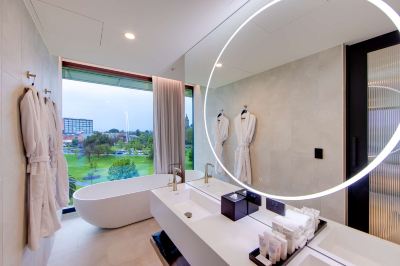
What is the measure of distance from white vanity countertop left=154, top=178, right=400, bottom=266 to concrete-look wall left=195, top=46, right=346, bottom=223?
94mm

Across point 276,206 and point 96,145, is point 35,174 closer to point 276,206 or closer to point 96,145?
point 276,206

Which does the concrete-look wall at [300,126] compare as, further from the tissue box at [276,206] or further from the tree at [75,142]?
the tree at [75,142]

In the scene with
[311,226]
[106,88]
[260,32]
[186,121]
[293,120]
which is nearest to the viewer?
[311,226]

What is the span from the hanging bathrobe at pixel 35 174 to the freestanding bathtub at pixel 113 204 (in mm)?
947

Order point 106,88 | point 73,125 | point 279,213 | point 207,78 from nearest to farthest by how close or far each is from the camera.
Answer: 1. point 279,213
2. point 207,78
3. point 73,125
4. point 106,88

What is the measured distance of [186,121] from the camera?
7.28 feet

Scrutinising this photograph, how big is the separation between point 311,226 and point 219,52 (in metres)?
1.51

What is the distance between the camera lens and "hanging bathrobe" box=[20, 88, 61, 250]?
115 centimetres

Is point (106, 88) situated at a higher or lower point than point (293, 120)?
higher

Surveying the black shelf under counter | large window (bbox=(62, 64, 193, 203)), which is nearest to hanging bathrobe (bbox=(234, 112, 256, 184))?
the black shelf under counter

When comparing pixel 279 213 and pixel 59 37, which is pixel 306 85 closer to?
pixel 279 213

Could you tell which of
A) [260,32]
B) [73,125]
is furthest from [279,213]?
[73,125]

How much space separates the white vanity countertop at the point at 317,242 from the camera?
76 centimetres

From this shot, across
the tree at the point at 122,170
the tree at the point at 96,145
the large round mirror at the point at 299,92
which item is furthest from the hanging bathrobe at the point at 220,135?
the tree at the point at 96,145
